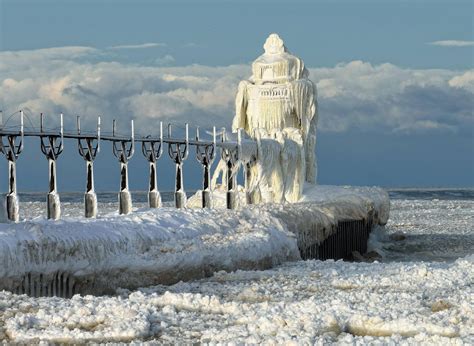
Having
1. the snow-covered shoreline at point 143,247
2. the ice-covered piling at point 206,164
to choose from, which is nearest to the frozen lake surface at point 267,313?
the snow-covered shoreline at point 143,247

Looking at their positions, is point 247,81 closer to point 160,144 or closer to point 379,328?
point 160,144

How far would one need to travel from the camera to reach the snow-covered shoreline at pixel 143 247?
12586mm

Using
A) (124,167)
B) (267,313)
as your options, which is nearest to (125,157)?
(124,167)

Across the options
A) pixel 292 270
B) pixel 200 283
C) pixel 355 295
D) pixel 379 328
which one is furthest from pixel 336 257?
pixel 379 328

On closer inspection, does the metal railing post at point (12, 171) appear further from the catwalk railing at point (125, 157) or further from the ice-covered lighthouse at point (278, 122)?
the ice-covered lighthouse at point (278, 122)

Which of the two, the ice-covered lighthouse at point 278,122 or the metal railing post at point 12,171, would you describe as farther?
the ice-covered lighthouse at point 278,122

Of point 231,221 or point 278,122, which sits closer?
point 231,221

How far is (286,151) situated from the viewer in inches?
1224

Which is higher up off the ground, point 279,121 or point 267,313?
point 279,121

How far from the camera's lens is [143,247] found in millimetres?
14734

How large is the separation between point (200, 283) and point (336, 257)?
13679 mm

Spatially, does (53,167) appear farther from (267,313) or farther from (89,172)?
(267,313)

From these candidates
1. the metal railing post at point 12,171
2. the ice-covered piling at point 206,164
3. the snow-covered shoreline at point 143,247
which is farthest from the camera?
the ice-covered piling at point 206,164

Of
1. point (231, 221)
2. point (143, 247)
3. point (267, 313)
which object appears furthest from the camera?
point (231, 221)
